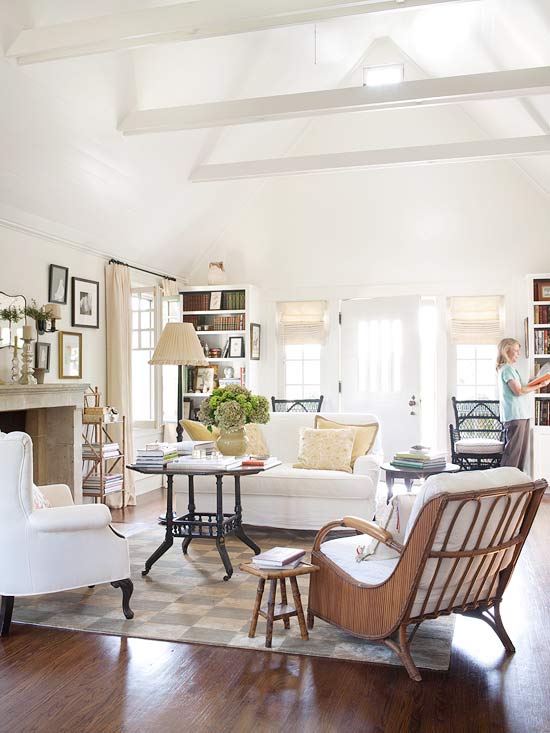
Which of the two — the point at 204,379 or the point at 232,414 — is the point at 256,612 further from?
the point at 204,379

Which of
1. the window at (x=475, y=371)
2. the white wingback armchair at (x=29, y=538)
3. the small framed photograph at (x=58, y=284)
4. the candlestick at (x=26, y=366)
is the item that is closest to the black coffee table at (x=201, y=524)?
the white wingback armchair at (x=29, y=538)

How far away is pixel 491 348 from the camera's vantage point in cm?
823

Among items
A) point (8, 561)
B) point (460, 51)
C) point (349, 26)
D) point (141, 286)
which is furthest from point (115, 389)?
point (460, 51)

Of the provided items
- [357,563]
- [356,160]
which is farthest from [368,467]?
[356,160]

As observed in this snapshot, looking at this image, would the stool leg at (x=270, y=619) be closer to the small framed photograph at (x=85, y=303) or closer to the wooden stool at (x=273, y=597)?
the wooden stool at (x=273, y=597)

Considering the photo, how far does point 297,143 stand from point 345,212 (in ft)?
3.29

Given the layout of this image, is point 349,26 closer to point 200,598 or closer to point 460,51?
point 460,51

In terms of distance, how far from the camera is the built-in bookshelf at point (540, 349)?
762 centimetres

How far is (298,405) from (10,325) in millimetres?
3836

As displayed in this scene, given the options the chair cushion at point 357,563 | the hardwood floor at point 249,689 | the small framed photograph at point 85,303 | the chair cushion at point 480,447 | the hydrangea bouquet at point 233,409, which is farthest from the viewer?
the chair cushion at point 480,447

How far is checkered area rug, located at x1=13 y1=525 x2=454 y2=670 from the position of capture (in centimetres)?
340

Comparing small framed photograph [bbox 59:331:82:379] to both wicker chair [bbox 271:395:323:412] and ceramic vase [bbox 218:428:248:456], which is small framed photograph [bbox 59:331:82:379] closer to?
ceramic vase [bbox 218:428:248:456]

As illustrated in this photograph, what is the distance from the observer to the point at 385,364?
8430 millimetres

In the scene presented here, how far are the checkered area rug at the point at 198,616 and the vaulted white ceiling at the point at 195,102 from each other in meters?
3.09
